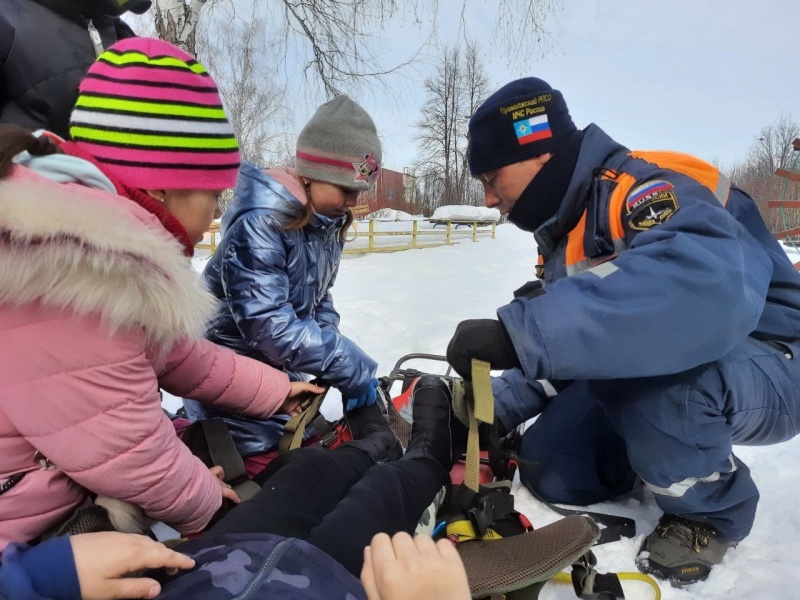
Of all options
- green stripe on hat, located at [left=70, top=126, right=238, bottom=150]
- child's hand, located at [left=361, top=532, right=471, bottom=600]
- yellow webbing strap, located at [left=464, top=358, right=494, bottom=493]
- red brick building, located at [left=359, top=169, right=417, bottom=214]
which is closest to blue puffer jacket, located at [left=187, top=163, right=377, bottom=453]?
yellow webbing strap, located at [left=464, top=358, right=494, bottom=493]

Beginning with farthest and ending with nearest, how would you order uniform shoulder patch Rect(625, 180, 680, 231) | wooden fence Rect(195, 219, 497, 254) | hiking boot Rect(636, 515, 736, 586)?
wooden fence Rect(195, 219, 497, 254) → hiking boot Rect(636, 515, 736, 586) → uniform shoulder patch Rect(625, 180, 680, 231)

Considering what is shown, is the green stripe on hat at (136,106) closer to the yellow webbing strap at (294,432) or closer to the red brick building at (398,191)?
the yellow webbing strap at (294,432)

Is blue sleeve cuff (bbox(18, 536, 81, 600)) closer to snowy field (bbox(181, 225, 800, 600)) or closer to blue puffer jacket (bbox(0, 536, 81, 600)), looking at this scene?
blue puffer jacket (bbox(0, 536, 81, 600))

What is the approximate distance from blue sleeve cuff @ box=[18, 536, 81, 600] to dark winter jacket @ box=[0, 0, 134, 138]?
4.20 ft

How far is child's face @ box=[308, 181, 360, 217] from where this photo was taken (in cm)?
201

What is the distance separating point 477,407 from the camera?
4.79 ft

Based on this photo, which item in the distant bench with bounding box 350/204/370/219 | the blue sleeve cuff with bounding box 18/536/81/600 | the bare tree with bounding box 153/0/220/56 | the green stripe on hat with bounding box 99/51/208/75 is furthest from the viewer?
the bare tree with bounding box 153/0/220/56

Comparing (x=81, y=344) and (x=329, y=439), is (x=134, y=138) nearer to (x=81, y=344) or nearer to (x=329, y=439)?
(x=81, y=344)

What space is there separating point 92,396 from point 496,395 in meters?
1.55

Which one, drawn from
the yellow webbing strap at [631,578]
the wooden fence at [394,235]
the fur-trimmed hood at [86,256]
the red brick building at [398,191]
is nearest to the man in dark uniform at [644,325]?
the yellow webbing strap at [631,578]

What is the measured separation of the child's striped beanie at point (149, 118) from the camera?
1111 millimetres

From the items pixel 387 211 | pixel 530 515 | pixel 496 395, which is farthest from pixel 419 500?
pixel 387 211

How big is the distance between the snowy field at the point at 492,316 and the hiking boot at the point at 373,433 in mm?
520

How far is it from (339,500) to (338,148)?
1245 millimetres
